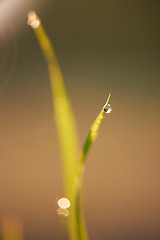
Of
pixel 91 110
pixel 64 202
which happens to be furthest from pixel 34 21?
pixel 91 110

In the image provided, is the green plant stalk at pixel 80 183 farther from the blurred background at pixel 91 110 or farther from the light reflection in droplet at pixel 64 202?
the blurred background at pixel 91 110

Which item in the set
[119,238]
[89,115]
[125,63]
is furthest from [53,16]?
[119,238]

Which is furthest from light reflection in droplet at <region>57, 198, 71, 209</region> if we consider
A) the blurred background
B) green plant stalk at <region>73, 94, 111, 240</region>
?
the blurred background

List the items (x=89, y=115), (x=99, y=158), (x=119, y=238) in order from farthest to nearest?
1. (x=89, y=115)
2. (x=99, y=158)
3. (x=119, y=238)

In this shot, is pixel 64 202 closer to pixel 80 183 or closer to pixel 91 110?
pixel 80 183

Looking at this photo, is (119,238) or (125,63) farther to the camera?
(125,63)

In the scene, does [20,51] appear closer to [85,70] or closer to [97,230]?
[85,70]

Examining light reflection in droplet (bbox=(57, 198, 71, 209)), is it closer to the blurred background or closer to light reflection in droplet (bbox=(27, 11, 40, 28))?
light reflection in droplet (bbox=(27, 11, 40, 28))

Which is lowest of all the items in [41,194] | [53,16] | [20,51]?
[41,194]
